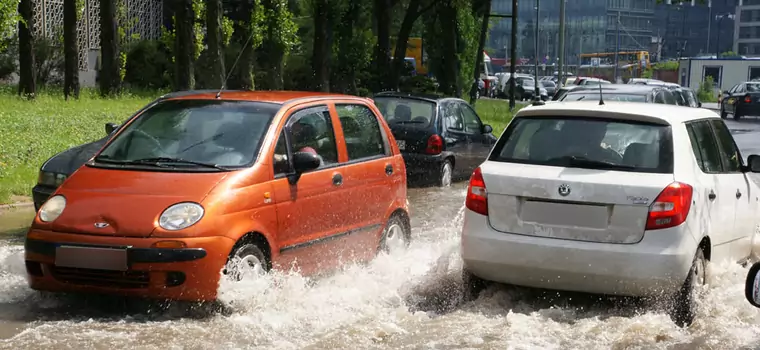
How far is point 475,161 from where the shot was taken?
1692 centimetres

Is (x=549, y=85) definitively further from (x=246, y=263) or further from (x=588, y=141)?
(x=246, y=263)

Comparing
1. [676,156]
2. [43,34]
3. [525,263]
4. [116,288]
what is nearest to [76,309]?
[116,288]

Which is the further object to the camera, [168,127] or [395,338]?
[168,127]

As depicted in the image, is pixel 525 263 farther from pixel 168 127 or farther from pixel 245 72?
pixel 245 72

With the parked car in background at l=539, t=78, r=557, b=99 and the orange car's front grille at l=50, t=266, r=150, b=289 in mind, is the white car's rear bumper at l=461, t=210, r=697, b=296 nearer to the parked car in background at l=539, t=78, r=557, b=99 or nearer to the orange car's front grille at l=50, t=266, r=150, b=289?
the orange car's front grille at l=50, t=266, r=150, b=289

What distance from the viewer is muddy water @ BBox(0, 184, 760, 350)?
253 inches

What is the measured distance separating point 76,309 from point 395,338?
7.32 feet

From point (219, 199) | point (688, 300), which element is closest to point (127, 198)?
point (219, 199)

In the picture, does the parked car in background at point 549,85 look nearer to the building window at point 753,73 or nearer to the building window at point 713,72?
the building window at point 713,72

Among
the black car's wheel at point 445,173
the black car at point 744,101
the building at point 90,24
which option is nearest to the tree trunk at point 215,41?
the black car's wheel at point 445,173

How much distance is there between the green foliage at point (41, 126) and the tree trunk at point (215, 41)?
236cm

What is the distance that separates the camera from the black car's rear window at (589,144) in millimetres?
7102

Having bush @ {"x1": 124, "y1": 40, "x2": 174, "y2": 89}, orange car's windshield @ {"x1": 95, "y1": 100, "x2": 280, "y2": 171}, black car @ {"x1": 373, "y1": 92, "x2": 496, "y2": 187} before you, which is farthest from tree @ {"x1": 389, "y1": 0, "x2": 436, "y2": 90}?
orange car's windshield @ {"x1": 95, "y1": 100, "x2": 280, "y2": 171}

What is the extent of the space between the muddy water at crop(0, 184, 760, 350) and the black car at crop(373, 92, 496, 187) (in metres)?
7.55
